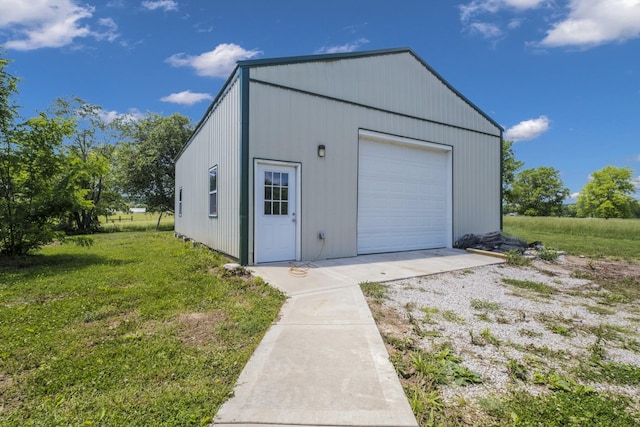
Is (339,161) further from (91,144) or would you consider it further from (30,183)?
(91,144)

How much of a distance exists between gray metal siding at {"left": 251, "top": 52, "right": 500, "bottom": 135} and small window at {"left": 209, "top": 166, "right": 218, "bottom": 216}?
2.85 m

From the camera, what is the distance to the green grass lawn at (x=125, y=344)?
1731 millimetres

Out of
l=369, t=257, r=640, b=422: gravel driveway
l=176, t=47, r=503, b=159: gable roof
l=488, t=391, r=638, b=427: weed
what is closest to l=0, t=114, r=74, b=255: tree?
l=176, t=47, r=503, b=159: gable roof

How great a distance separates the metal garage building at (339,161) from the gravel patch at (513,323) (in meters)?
2.52

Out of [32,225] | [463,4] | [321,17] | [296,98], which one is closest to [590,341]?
[296,98]

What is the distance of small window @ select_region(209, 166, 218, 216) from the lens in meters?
7.31

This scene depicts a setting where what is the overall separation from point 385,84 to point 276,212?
453cm

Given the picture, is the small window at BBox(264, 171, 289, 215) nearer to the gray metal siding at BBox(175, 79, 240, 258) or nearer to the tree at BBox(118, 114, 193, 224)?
the gray metal siding at BBox(175, 79, 240, 258)

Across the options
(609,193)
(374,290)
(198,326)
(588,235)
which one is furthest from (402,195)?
(609,193)

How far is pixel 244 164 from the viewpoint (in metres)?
5.56

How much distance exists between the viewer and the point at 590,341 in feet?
9.02

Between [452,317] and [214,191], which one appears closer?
[452,317]

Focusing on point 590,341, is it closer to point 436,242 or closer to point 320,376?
point 320,376

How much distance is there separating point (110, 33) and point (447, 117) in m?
11.4
